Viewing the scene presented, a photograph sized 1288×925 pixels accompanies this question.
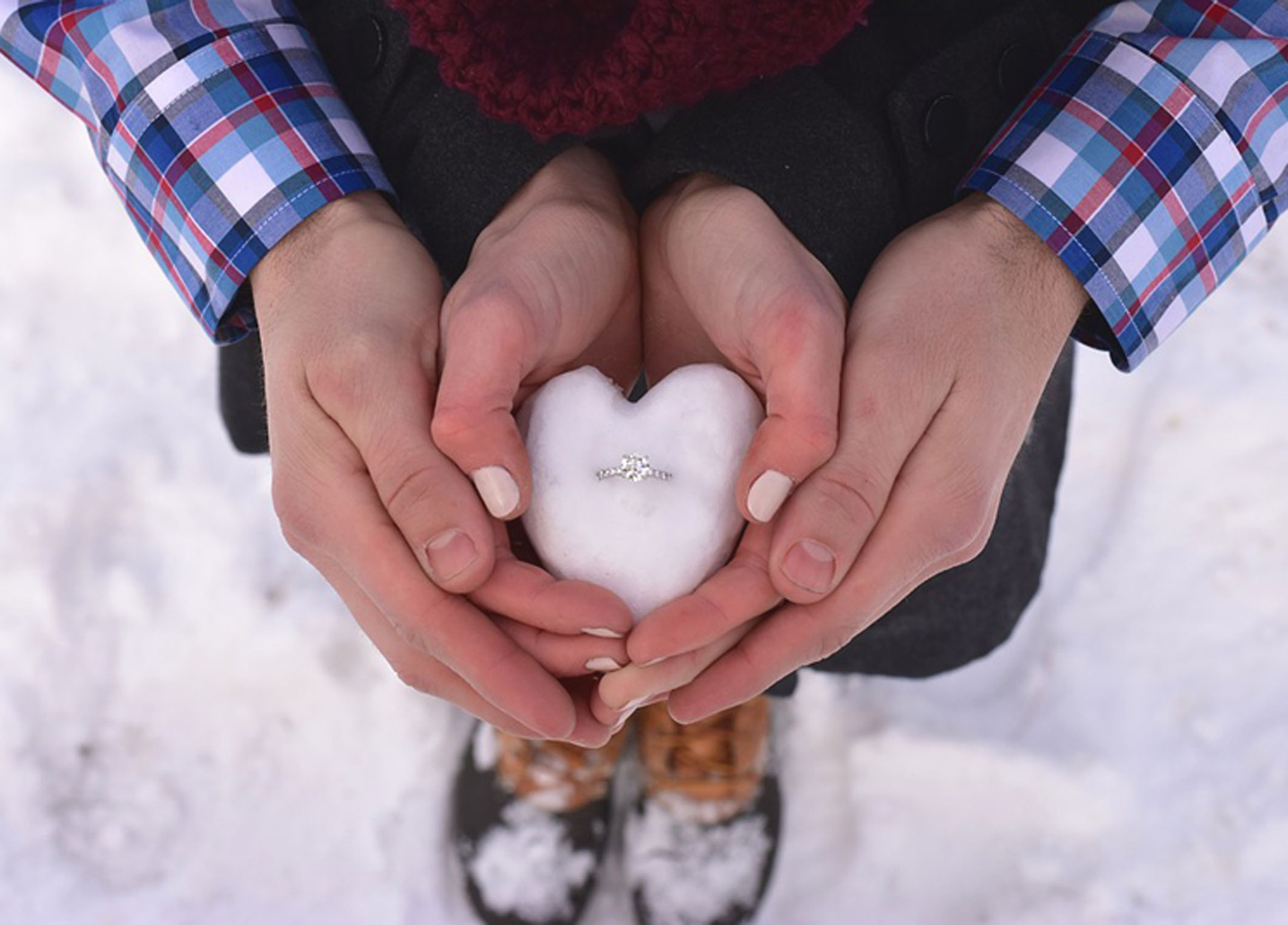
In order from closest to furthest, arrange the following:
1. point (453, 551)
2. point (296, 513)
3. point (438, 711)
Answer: point (453, 551), point (296, 513), point (438, 711)

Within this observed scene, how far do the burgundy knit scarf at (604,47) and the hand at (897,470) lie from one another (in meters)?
0.25

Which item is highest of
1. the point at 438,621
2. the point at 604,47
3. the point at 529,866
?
the point at 604,47

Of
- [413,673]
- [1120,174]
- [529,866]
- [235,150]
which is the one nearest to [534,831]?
[529,866]

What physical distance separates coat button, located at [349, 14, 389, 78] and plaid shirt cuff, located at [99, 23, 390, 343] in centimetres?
11

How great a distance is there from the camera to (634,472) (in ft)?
3.48

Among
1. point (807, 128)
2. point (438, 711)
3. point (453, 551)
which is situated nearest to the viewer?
point (453, 551)

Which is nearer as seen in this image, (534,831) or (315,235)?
(315,235)

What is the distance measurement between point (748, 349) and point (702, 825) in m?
0.73

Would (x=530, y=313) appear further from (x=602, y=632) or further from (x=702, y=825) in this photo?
(x=702, y=825)

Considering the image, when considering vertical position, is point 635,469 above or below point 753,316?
below

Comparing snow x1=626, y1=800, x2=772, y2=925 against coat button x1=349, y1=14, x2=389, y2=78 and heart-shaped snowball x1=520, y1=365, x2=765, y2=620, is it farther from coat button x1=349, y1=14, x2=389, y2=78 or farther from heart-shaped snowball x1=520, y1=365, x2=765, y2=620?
coat button x1=349, y1=14, x2=389, y2=78

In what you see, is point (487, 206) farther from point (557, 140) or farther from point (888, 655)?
point (888, 655)

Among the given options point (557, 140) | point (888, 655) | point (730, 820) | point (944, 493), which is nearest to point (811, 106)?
point (557, 140)

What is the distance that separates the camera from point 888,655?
150 cm
